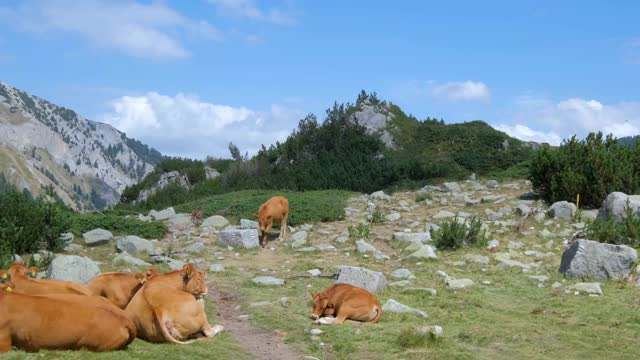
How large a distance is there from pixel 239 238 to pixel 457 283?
7195 mm

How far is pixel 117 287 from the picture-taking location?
9.40 metres

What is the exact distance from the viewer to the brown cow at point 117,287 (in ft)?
30.6

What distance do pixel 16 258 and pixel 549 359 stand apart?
11018 millimetres

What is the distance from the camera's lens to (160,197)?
1218 inches

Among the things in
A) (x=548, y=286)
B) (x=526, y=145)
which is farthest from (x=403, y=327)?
(x=526, y=145)

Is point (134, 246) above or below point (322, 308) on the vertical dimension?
above

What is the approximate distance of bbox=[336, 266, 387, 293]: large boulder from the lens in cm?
1199

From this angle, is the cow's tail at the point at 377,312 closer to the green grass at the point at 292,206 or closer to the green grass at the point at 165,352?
the green grass at the point at 165,352

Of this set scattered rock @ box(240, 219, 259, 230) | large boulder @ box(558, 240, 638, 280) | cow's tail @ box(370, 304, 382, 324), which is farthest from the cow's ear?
scattered rock @ box(240, 219, 259, 230)

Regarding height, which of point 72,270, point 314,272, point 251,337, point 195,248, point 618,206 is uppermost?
point 618,206

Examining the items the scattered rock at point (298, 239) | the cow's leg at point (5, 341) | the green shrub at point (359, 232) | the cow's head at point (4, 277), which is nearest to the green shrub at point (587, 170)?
the green shrub at point (359, 232)

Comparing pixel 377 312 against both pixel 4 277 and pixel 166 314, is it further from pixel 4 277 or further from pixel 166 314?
pixel 4 277

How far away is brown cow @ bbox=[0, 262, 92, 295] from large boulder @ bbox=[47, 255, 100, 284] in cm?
285

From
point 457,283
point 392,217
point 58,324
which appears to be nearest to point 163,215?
point 392,217
